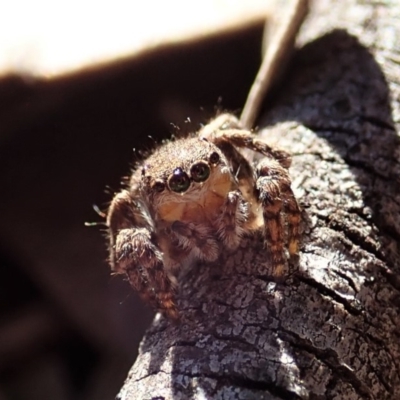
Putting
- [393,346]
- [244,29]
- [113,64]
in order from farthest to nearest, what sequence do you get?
[244,29]
[113,64]
[393,346]

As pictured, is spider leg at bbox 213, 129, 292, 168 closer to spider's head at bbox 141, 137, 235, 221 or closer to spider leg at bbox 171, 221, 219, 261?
spider's head at bbox 141, 137, 235, 221

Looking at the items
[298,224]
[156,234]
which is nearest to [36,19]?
[156,234]

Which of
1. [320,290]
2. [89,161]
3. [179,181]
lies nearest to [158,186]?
[179,181]

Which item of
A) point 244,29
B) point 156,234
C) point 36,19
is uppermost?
point 36,19

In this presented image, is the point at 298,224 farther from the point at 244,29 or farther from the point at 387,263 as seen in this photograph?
the point at 244,29

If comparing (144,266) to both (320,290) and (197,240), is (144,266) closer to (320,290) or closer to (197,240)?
(197,240)

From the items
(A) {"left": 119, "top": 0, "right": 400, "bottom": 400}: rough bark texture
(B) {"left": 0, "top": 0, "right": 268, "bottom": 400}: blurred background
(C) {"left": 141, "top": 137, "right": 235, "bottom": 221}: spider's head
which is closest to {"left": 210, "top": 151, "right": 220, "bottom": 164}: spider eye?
(C) {"left": 141, "top": 137, "right": 235, "bottom": 221}: spider's head

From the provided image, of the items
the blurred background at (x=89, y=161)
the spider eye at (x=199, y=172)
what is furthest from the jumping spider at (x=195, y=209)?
the blurred background at (x=89, y=161)
